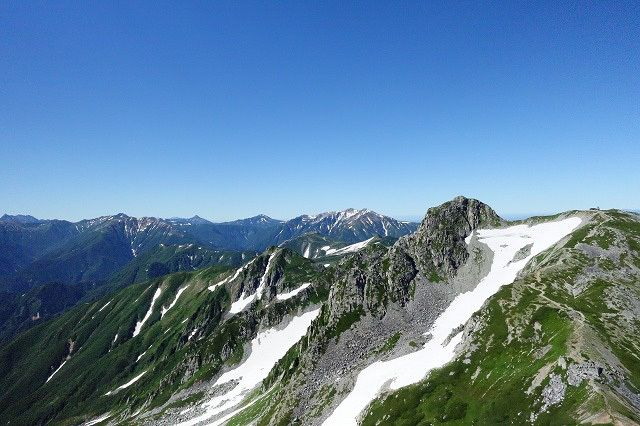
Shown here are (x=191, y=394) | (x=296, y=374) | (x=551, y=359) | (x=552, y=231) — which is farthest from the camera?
(x=191, y=394)

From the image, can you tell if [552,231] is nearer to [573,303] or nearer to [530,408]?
[573,303]

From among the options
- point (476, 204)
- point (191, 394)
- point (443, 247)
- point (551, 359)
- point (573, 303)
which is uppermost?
point (476, 204)

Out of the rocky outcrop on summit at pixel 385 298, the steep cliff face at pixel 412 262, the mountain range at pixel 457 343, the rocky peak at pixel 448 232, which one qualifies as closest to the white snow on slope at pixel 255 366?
the mountain range at pixel 457 343

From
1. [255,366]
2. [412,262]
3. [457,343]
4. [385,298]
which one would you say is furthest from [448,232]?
[255,366]

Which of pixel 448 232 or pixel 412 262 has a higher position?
pixel 448 232

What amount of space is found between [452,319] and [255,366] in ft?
350

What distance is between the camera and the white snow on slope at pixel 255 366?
150 meters

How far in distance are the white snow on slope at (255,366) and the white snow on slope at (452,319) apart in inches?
2847

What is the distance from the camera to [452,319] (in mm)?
120812

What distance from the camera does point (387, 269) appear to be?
152750 millimetres

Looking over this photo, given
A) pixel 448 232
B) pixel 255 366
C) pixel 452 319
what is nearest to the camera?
pixel 452 319

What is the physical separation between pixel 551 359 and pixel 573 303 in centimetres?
2916

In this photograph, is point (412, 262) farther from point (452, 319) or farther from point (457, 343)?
point (457, 343)

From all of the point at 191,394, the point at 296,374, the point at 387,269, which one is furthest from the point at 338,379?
the point at 191,394
